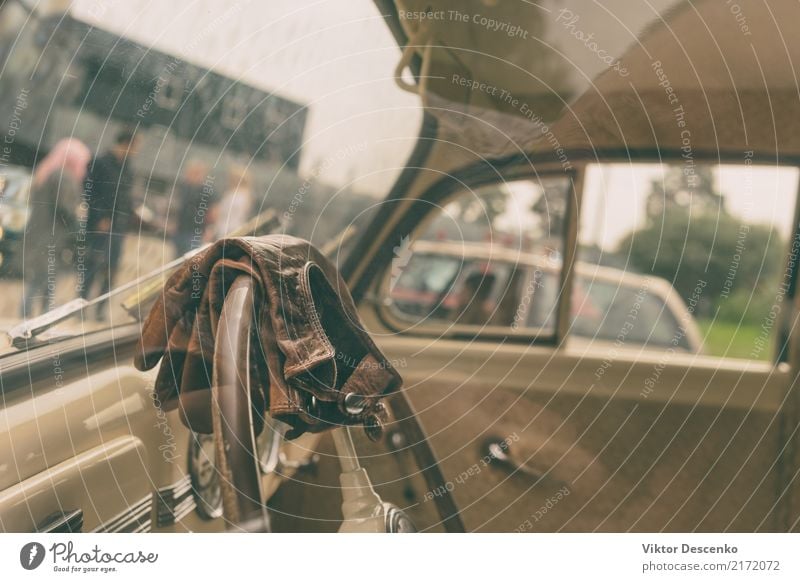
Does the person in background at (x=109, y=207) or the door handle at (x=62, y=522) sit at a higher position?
the person in background at (x=109, y=207)

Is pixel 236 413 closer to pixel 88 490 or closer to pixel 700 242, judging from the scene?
pixel 88 490

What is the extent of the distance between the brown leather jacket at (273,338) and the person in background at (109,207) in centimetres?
9

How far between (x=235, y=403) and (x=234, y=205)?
10.1 inches

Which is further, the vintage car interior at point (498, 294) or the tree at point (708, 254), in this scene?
the tree at point (708, 254)

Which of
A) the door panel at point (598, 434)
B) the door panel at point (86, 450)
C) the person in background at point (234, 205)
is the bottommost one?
the door panel at point (598, 434)

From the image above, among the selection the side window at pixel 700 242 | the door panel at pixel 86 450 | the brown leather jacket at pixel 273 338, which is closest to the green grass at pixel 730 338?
the side window at pixel 700 242

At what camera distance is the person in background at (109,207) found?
2.89ft

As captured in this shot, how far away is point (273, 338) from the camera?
0.80 meters

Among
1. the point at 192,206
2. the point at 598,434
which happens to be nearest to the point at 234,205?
the point at 192,206

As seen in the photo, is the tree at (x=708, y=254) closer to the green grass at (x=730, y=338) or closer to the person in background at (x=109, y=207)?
the green grass at (x=730, y=338)

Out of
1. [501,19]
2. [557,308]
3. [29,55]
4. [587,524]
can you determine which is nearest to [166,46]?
[29,55]

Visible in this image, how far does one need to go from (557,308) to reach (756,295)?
300 mm

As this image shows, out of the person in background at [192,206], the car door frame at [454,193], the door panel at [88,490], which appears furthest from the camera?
the car door frame at [454,193]
